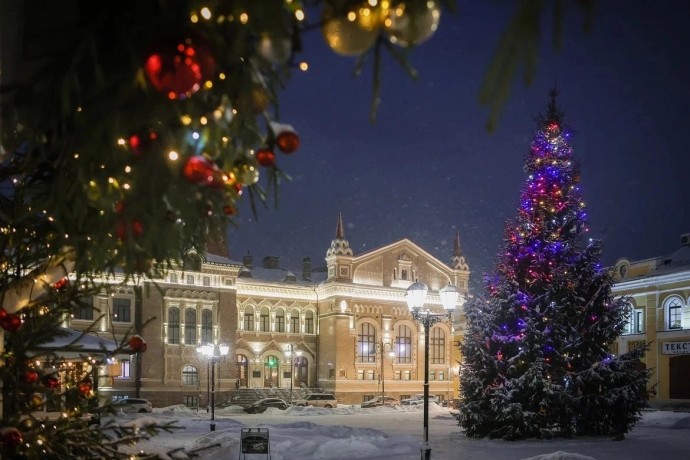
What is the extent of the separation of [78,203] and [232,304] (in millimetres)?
46317

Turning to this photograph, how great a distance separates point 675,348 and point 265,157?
41871mm

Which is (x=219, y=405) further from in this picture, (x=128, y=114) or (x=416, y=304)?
(x=128, y=114)

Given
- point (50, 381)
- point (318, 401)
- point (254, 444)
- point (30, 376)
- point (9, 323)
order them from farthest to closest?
point (318, 401)
point (254, 444)
point (50, 381)
point (30, 376)
point (9, 323)

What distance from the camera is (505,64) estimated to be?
1.58 metres

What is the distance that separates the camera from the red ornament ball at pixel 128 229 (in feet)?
8.80

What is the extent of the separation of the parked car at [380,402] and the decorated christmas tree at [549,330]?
23892 mm

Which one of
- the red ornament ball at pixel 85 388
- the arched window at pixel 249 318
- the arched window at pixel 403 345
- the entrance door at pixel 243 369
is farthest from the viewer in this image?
the arched window at pixel 403 345

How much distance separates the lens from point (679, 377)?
39375mm

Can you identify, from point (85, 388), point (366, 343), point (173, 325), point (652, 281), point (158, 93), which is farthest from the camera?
point (366, 343)

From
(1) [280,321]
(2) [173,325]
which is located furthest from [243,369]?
(2) [173,325]

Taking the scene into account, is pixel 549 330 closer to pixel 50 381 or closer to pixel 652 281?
pixel 50 381

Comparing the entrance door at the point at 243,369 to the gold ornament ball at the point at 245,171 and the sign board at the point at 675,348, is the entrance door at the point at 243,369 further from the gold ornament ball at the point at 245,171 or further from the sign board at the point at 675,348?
the gold ornament ball at the point at 245,171

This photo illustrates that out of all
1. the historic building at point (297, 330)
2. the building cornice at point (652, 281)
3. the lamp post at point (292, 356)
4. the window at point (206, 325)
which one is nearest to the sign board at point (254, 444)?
the historic building at point (297, 330)

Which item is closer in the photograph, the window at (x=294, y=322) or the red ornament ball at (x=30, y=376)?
the red ornament ball at (x=30, y=376)
